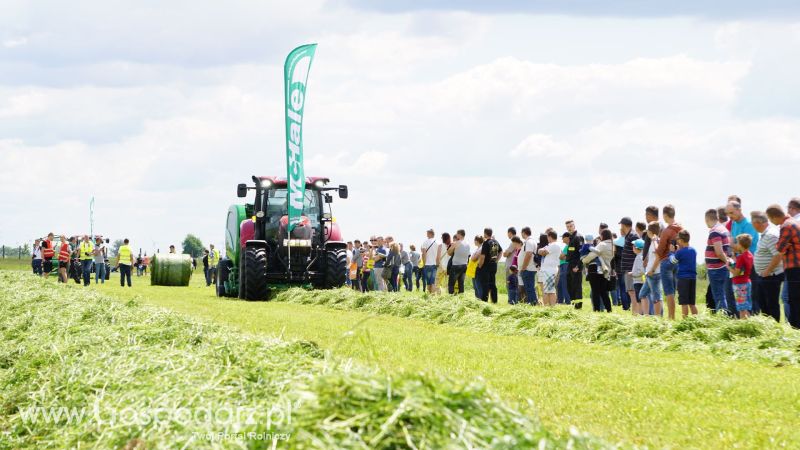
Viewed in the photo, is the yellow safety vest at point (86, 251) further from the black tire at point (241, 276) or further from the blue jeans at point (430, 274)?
the blue jeans at point (430, 274)

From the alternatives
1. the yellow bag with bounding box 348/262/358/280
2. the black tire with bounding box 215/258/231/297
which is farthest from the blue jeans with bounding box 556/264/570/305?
the black tire with bounding box 215/258/231/297

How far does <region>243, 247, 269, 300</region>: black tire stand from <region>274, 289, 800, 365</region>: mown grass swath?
563cm

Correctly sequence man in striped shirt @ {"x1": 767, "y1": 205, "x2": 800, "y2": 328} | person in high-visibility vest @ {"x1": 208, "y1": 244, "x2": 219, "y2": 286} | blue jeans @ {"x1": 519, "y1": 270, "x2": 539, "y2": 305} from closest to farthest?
man in striped shirt @ {"x1": 767, "y1": 205, "x2": 800, "y2": 328} < blue jeans @ {"x1": 519, "y1": 270, "x2": 539, "y2": 305} < person in high-visibility vest @ {"x1": 208, "y1": 244, "x2": 219, "y2": 286}

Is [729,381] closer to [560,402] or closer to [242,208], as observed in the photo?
[560,402]

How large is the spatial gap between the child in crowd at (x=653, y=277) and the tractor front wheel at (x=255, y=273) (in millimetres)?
9155

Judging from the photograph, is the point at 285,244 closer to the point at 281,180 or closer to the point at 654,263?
the point at 281,180

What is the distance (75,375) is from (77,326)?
339 cm

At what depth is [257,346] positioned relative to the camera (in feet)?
19.9

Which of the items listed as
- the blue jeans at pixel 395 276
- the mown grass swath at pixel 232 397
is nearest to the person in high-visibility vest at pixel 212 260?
the blue jeans at pixel 395 276

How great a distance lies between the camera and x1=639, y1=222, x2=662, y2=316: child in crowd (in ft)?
43.5

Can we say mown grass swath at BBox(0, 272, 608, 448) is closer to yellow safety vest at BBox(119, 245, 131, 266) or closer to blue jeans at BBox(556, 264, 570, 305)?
blue jeans at BBox(556, 264, 570, 305)

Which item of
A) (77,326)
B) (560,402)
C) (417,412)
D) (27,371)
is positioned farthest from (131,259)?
(417,412)

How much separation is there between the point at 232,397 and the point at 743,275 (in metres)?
9.33

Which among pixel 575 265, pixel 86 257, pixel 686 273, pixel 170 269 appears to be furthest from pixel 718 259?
pixel 170 269
